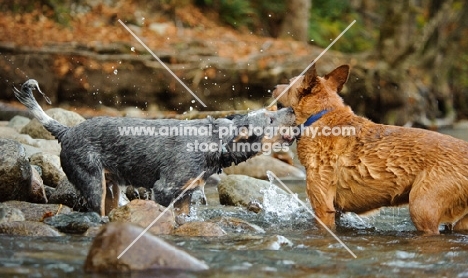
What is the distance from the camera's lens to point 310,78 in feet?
22.7

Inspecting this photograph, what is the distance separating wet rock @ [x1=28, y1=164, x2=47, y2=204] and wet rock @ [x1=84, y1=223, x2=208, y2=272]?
2.95m

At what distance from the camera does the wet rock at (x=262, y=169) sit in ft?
35.6

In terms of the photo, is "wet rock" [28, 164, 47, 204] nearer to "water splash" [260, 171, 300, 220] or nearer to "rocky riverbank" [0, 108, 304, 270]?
"rocky riverbank" [0, 108, 304, 270]

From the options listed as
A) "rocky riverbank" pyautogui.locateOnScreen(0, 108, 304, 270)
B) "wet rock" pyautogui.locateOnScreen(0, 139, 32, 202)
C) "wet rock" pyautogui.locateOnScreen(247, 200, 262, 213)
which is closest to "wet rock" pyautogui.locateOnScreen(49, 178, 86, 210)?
"rocky riverbank" pyautogui.locateOnScreen(0, 108, 304, 270)

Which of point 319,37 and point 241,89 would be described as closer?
point 241,89

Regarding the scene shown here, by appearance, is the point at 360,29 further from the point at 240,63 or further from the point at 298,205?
the point at 298,205

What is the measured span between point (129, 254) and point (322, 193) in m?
2.45

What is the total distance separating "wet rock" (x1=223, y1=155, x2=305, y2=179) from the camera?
1084 cm

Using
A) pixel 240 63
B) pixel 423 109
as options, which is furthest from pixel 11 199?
pixel 423 109

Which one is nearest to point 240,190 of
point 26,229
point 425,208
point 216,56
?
point 425,208

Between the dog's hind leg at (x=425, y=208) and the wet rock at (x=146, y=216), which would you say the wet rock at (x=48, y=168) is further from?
the dog's hind leg at (x=425, y=208)

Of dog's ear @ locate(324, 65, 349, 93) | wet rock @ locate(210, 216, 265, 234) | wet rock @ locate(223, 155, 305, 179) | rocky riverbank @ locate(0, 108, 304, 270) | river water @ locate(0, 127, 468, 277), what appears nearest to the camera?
river water @ locate(0, 127, 468, 277)

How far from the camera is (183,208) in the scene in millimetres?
7270

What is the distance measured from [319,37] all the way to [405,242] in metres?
16.3
